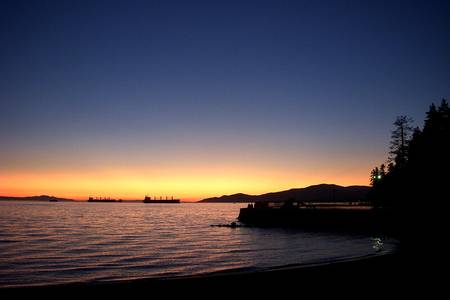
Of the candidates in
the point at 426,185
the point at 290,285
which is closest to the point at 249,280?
the point at 290,285

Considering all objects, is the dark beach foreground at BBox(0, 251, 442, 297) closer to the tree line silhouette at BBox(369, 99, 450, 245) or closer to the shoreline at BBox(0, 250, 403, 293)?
the shoreline at BBox(0, 250, 403, 293)

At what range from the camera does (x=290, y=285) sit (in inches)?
548

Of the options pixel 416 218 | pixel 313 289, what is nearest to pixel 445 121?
pixel 416 218

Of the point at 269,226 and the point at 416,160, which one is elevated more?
the point at 416,160

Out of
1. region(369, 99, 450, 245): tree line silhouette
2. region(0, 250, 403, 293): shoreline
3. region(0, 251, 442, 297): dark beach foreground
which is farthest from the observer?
region(369, 99, 450, 245): tree line silhouette

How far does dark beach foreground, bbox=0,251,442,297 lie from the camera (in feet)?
41.9

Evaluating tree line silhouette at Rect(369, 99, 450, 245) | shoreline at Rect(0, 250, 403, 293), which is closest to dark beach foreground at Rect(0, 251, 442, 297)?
shoreline at Rect(0, 250, 403, 293)

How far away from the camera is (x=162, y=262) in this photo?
2827 centimetres

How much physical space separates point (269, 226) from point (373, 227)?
79.7ft

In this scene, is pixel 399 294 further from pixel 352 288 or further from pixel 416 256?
pixel 416 256

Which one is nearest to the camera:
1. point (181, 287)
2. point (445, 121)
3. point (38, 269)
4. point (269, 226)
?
point (181, 287)

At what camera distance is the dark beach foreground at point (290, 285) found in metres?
12.8

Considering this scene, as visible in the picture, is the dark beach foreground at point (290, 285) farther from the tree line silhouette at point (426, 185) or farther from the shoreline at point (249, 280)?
the tree line silhouette at point (426, 185)

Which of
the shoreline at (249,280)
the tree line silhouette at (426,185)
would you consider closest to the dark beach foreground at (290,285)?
the shoreline at (249,280)
